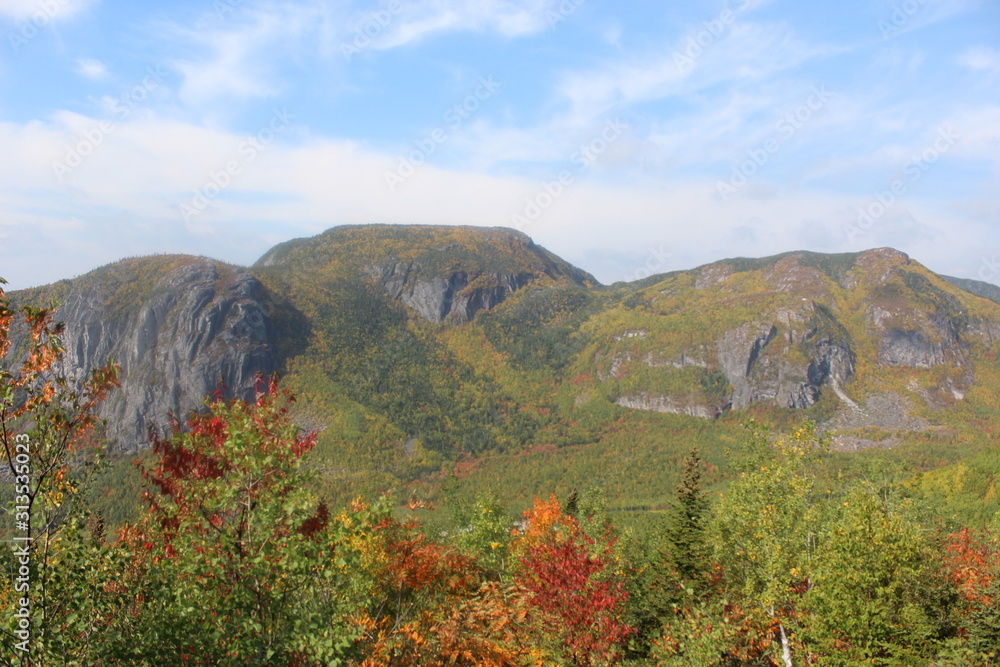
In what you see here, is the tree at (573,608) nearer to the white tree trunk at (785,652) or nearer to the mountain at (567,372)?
the white tree trunk at (785,652)

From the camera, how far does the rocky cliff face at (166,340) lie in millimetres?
Answer: 130125

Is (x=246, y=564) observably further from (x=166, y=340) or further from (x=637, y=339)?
(x=637, y=339)

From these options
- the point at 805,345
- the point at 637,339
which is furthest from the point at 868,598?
the point at 637,339

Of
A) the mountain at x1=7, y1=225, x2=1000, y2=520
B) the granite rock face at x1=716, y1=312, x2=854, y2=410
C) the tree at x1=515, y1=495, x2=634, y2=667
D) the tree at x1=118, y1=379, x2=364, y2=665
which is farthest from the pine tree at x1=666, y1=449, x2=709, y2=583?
the granite rock face at x1=716, y1=312, x2=854, y2=410

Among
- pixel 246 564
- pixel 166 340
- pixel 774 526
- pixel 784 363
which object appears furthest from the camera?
pixel 784 363

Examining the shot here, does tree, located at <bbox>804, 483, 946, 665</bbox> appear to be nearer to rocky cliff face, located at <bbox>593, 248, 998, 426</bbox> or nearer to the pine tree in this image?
the pine tree

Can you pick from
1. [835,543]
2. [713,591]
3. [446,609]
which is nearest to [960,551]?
[713,591]

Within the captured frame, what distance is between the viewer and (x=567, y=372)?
189000 millimetres

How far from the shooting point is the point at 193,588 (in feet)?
29.4

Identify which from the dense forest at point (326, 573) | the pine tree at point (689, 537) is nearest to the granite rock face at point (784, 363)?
the pine tree at point (689, 537)

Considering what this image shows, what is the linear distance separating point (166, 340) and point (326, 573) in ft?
490

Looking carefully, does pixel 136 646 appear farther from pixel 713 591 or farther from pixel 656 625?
pixel 713 591

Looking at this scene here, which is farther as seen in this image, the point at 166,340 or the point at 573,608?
the point at 166,340

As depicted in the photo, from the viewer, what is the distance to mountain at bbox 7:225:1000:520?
415ft
